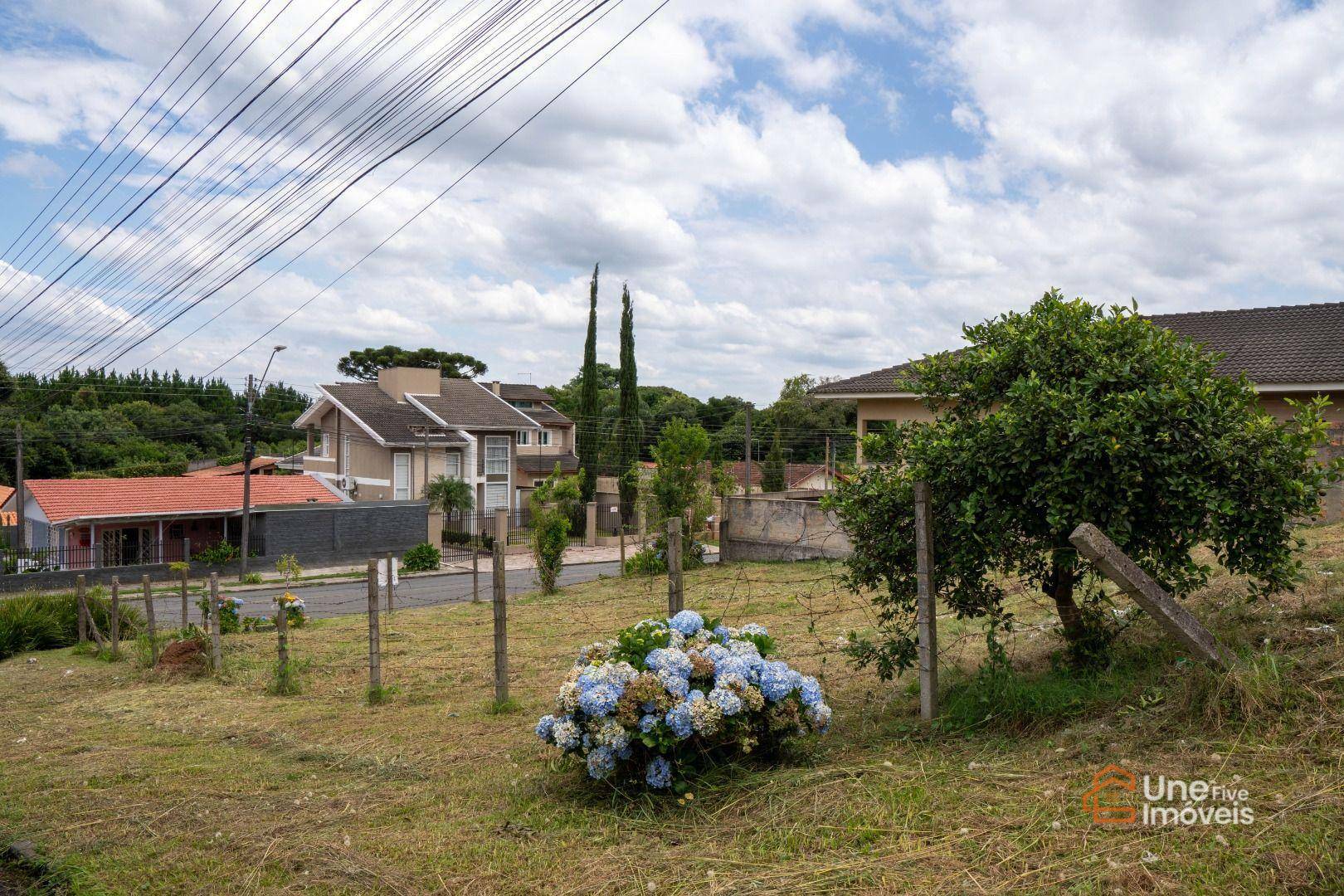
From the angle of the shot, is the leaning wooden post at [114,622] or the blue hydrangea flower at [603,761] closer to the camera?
the blue hydrangea flower at [603,761]

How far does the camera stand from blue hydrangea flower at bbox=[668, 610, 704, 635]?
18.0ft

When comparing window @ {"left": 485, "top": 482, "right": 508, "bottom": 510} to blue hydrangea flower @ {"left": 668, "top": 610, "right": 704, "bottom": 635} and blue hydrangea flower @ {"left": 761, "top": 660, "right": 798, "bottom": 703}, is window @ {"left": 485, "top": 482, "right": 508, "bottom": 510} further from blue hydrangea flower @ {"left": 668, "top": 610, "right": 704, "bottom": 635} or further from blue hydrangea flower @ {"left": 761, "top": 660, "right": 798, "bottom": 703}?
blue hydrangea flower @ {"left": 761, "top": 660, "right": 798, "bottom": 703}

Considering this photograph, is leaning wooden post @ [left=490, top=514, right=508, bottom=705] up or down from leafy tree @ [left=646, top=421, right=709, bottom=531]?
down

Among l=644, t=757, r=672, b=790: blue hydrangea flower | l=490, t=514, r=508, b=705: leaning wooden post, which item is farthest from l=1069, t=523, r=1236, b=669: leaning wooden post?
l=490, t=514, r=508, b=705: leaning wooden post

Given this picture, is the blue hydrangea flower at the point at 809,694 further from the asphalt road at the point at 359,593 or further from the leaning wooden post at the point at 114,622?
the asphalt road at the point at 359,593

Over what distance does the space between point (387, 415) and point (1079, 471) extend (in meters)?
39.1

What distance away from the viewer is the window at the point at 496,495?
143ft

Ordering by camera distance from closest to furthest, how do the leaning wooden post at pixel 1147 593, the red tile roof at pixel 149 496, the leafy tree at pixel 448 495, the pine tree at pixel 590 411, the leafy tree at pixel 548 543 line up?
the leaning wooden post at pixel 1147 593 < the leafy tree at pixel 548 543 < the red tile roof at pixel 149 496 < the leafy tree at pixel 448 495 < the pine tree at pixel 590 411

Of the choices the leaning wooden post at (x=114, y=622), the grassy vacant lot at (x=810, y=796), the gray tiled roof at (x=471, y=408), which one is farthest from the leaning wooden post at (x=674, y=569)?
the gray tiled roof at (x=471, y=408)

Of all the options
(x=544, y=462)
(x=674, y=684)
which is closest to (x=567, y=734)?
(x=674, y=684)

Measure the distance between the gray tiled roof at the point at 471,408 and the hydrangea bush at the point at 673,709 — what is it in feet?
124

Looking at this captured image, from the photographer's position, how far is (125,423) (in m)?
54.8

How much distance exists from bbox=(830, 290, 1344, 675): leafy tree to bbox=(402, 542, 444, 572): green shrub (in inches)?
1082

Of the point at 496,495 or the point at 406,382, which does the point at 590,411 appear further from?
the point at 406,382
